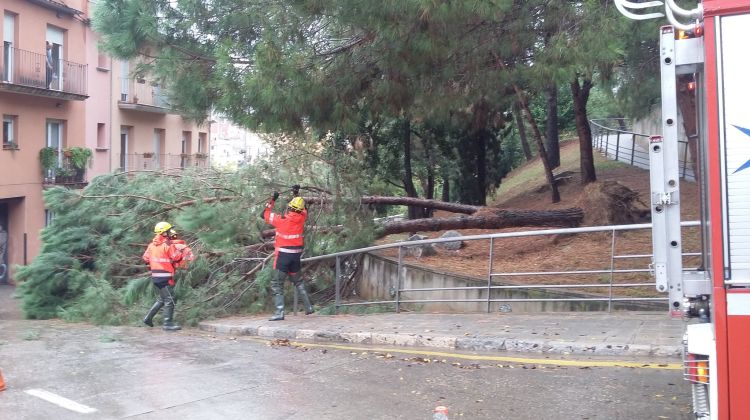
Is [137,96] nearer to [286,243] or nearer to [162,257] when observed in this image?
[162,257]

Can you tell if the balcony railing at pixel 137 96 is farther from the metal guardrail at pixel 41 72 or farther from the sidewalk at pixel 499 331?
the sidewalk at pixel 499 331

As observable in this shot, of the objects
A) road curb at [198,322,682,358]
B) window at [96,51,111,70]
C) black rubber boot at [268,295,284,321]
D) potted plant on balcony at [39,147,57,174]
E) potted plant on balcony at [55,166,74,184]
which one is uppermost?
Answer: window at [96,51,111,70]

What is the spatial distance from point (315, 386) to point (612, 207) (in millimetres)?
8366

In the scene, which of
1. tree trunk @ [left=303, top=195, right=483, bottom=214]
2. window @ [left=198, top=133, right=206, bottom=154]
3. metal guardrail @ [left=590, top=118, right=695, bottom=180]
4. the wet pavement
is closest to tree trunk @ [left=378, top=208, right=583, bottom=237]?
tree trunk @ [left=303, top=195, right=483, bottom=214]

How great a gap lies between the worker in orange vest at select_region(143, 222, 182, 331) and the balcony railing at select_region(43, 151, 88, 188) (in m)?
16.4

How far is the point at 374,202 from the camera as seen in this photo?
1424 centimetres

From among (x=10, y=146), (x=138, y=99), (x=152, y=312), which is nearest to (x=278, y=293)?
(x=152, y=312)

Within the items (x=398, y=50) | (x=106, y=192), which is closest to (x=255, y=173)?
(x=106, y=192)

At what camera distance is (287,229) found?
11.4 meters

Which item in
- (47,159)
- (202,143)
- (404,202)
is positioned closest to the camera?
(404,202)

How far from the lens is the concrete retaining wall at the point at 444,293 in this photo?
10.4 meters

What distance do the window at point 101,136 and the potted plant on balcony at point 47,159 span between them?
11.4 feet

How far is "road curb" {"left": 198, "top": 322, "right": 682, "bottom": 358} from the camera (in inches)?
301

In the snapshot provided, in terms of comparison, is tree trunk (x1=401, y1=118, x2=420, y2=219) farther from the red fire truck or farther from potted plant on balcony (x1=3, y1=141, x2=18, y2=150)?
the red fire truck
